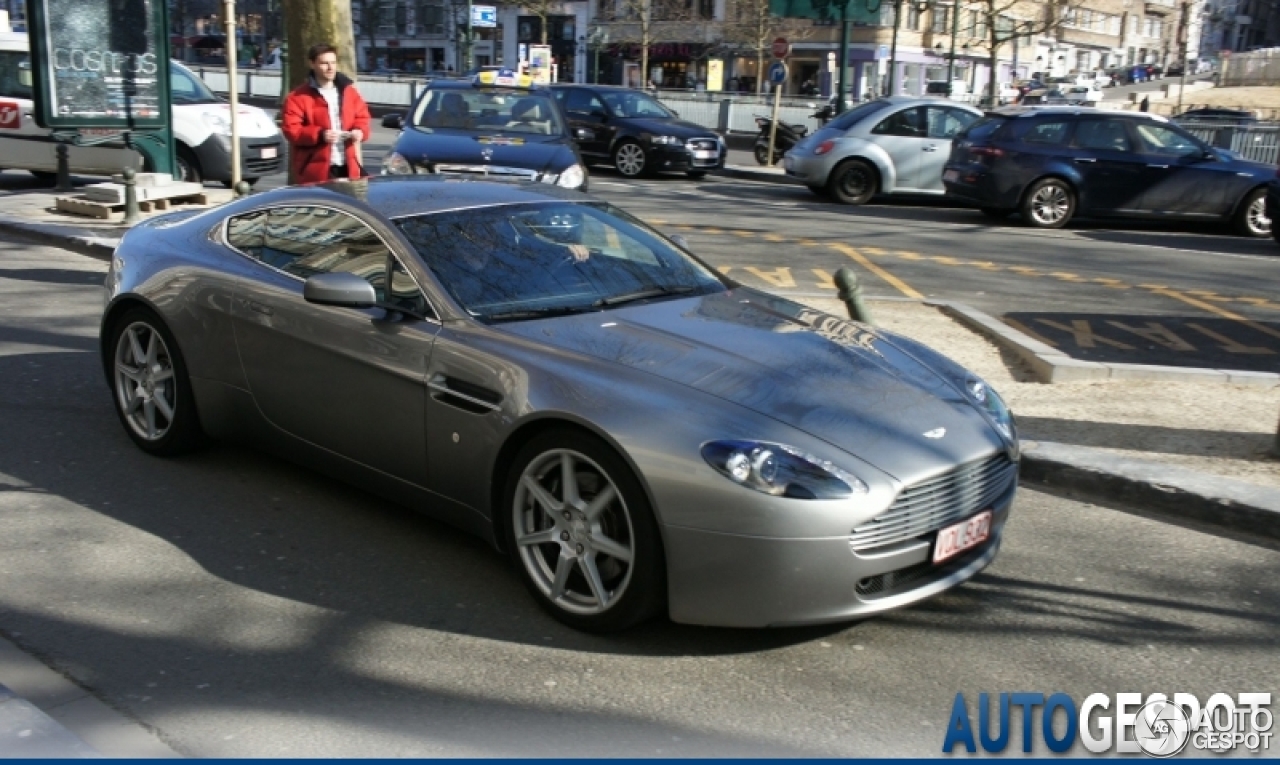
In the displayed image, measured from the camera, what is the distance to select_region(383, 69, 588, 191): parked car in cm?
1135

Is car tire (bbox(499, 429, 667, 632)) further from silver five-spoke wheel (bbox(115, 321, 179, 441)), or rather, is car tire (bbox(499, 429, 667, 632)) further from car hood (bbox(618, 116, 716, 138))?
car hood (bbox(618, 116, 716, 138))

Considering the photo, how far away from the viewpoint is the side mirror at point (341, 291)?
472 centimetres

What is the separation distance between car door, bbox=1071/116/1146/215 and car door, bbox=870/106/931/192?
8.70 ft

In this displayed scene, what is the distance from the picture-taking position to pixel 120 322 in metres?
6.09

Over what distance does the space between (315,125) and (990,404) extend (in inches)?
242

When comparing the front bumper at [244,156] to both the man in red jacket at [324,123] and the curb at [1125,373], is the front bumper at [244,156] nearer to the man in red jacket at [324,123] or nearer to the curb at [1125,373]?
the man in red jacket at [324,123]

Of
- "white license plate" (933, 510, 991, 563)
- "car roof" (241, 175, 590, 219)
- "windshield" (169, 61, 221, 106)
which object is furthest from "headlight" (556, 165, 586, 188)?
"white license plate" (933, 510, 991, 563)

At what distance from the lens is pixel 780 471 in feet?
12.6

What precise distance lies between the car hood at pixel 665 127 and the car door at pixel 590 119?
1.26 ft

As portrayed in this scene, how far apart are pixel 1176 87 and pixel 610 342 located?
7839 centimetres

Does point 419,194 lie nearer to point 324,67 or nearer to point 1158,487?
point 1158,487

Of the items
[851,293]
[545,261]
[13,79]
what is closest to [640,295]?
[545,261]

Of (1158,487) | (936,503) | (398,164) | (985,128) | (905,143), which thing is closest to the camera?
(936,503)

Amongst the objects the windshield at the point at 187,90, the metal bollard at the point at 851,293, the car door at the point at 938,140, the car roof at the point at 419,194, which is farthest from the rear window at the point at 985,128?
the car roof at the point at 419,194
